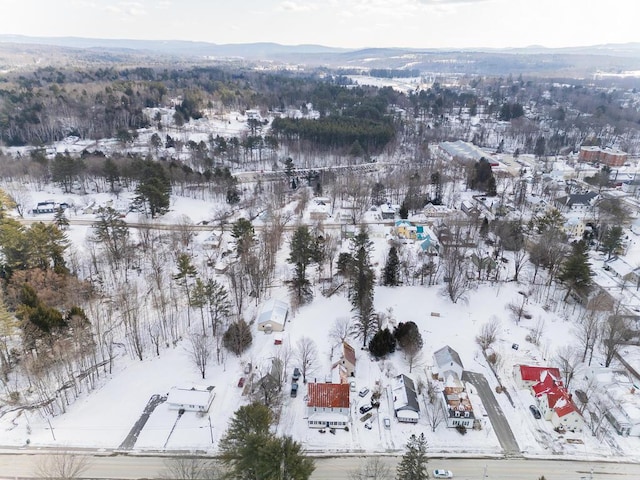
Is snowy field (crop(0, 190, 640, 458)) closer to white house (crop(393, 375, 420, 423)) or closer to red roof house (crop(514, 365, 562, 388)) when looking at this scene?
white house (crop(393, 375, 420, 423))

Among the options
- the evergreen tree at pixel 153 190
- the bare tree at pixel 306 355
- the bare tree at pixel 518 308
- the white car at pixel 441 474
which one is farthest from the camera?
the evergreen tree at pixel 153 190

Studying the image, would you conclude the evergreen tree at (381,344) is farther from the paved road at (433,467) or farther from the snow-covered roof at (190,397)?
the snow-covered roof at (190,397)

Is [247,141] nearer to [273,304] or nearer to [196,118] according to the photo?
[196,118]

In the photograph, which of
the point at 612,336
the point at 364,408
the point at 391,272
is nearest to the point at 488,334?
the point at 612,336

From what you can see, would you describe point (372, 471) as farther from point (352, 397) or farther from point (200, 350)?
point (200, 350)

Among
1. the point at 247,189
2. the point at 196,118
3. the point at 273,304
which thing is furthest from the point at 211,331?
the point at 196,118

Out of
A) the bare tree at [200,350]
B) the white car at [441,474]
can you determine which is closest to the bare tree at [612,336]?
the white car at [441,474]

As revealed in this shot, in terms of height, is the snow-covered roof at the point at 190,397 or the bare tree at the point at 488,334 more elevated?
the bare tree at the point at 488,334
